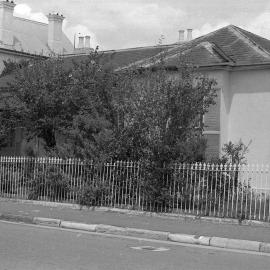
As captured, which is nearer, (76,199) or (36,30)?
(76,199)

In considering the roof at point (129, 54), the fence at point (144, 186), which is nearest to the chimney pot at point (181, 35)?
the roof at point (129, 54)

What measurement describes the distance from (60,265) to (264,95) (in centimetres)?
1282

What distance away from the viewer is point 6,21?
1345 inches

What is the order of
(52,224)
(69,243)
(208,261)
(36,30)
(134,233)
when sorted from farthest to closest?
(36,30) → (52,224) → (134,233) → (69,243) → (208,261)

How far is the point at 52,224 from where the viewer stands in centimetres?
1314

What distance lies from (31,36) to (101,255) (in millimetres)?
32366

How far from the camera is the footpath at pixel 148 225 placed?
1081 cm

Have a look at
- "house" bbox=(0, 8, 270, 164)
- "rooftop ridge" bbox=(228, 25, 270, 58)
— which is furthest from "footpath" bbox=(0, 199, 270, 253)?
"rooftop ridge" bbox=(228, 25, 270, 58)

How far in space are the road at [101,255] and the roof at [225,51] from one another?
8938 mm

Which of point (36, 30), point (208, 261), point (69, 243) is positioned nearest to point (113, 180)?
point (69, 243)

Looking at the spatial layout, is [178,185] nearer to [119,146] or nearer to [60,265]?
[119,146]

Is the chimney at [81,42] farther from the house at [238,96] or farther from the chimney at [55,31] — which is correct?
the house at [238,96]

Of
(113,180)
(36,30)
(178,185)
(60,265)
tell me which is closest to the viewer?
(60,265)

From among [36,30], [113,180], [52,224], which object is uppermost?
[36,30]
